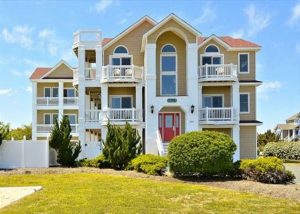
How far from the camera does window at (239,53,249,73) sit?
3241 cm

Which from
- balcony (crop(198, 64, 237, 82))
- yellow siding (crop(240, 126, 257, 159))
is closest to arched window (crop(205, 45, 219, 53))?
balcony (crop(198, 64, 237, 82))

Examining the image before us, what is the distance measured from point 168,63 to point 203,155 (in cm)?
1259

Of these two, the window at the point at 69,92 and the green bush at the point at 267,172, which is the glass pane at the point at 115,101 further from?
the window at the point at 69,92

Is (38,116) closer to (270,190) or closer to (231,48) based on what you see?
(231,48)

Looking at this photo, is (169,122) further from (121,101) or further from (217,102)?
(217,102)

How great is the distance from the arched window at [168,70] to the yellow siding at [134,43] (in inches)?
85.7

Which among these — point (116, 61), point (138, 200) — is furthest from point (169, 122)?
point (138, 200)

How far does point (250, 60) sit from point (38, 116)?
27.5 meters

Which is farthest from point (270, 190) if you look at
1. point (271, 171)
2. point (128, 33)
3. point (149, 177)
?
point (128, 33)

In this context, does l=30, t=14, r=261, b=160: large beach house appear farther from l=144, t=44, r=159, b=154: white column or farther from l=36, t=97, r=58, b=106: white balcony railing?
l=36, t=97, r=58, b=106: white balcony railing

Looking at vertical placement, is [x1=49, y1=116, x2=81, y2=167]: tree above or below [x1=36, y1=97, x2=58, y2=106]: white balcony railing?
below

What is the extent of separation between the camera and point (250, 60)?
3247 cm

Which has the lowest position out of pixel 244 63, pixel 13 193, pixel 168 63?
pixel 13 193

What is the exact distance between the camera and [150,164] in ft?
69.7
